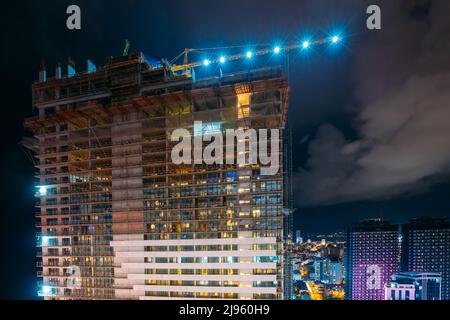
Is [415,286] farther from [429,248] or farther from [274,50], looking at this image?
[274,50]

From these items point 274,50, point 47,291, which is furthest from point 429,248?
point 47,291

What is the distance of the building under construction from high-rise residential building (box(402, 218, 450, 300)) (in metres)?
21.5

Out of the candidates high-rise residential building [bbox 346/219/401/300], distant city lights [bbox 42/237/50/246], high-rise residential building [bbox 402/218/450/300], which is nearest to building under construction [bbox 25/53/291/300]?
distant city lights [bbox 42/237/50/246]

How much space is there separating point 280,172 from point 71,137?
9.99 meters

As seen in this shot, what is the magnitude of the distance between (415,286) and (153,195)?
2233cm

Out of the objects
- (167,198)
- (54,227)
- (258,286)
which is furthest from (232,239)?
(54,227)

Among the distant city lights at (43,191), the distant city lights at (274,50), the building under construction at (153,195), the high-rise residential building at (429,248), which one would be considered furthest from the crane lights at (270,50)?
the high-rise residential building at (429,248)

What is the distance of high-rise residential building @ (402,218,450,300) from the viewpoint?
2409cm

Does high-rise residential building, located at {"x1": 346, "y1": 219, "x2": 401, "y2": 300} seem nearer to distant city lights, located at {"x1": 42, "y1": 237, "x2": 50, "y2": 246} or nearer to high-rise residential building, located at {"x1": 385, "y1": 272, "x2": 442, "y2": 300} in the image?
high-rise residential building, located at {"x1": 385, "y1": 272, "x2": 442, "y2": 300}

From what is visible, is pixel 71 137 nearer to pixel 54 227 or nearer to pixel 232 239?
pixel 54 227

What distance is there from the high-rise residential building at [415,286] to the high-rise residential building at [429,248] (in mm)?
2748

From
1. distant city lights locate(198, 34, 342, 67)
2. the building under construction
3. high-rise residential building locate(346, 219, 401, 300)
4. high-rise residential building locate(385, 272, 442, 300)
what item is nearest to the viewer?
the building under construction

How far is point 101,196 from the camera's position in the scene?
1198 cm

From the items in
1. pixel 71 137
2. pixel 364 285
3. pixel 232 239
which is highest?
pixel 71 137
